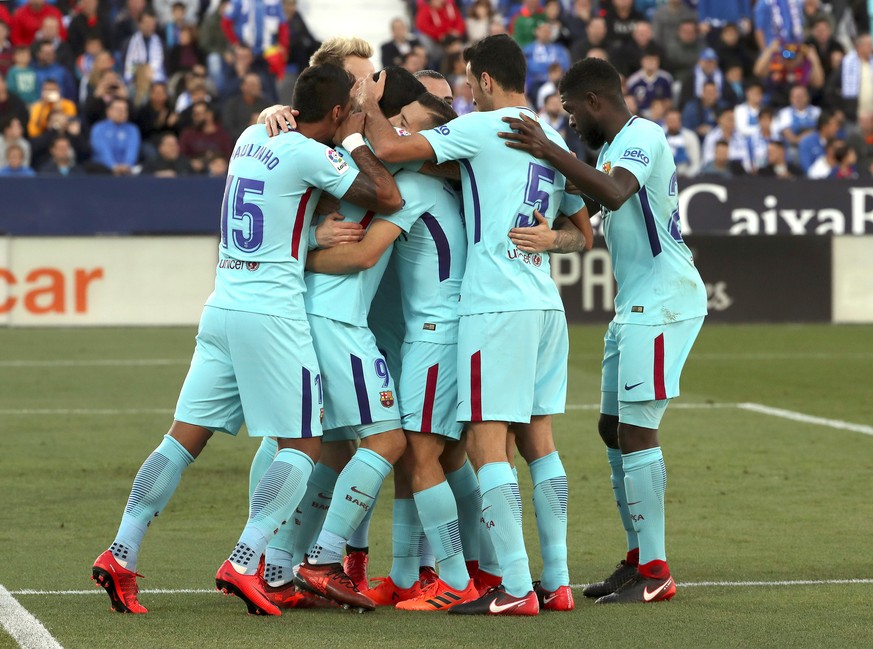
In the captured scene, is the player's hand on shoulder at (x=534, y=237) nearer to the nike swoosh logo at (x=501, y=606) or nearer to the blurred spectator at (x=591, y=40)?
the nike swoosh logo at (x=501, y=606)

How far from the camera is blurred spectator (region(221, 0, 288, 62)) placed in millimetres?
23078

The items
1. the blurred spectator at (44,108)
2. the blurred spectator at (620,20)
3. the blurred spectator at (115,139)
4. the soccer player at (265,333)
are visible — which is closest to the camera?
the soccer player at (265,333)

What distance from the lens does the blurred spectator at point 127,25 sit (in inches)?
896

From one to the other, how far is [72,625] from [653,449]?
7.74 ft

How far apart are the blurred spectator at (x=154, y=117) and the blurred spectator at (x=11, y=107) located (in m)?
1.53

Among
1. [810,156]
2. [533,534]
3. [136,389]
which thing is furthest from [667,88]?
[533,534]

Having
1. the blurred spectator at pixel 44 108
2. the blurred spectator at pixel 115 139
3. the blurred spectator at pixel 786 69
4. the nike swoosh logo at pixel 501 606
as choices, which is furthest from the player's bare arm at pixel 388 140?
the blurred spectator at pixel 786 69

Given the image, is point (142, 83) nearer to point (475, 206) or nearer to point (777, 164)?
point (777, 164)

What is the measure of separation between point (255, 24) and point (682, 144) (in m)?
6.67

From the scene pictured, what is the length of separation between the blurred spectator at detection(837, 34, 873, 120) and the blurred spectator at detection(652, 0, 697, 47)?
258cm

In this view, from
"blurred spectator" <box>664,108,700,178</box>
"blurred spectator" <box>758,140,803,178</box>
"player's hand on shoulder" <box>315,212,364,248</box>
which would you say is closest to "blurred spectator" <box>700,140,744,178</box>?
"blurred spectator" <box>664,108,700,178</box>

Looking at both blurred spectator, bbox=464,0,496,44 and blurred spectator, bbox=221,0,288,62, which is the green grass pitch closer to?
blurred spectator, bbox=221,0,288,62

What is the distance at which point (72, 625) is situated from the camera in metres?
5.45

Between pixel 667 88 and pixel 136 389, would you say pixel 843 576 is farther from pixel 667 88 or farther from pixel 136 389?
pixel 667 88
